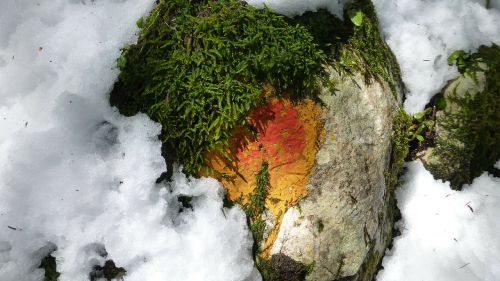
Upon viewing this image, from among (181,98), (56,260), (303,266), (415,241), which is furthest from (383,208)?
(56,260)

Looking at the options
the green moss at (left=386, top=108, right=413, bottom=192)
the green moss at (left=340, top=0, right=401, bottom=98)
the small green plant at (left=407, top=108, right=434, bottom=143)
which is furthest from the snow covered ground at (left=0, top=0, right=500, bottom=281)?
the small green plant at (left=407, top=108, right=434, bottom=143)

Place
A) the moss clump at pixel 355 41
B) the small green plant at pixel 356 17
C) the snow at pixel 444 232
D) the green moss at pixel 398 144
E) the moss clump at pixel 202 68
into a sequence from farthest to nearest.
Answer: the snow at pixel 444 232
the green moss at pixel 398 144
the small green plant at pixel 356 17
the moss clump at pixel 355 41
the moss clump at pixel 202 68

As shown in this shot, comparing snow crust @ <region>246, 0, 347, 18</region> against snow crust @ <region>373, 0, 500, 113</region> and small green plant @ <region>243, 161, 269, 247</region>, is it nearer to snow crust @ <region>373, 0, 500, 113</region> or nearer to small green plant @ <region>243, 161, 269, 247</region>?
snow crust @ <region>373, 0, 500, 113</region>

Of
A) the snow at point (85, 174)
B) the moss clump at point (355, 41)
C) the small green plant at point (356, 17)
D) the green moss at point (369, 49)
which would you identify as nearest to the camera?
the snow at point (85, 174)

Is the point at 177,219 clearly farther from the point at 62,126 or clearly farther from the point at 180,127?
the point at 62,126

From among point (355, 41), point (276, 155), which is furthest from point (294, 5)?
point (276, 155)

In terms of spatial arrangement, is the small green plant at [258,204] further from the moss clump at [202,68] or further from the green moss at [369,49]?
the green moss at [369,49]

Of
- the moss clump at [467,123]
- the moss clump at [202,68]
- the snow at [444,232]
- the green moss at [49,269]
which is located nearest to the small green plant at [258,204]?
the moss clump at [202,68]
